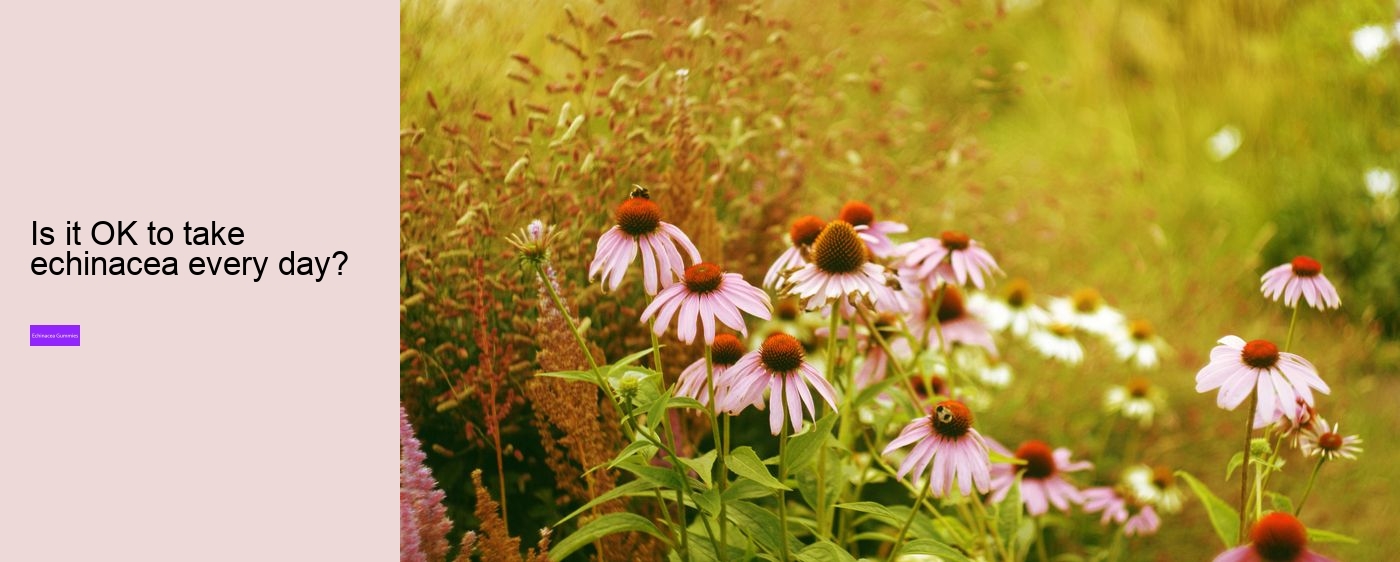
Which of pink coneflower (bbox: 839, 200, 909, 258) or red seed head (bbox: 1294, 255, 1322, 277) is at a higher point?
pink coneflower (bbox: 839, 200, 909, 258)

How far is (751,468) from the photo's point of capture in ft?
4.25

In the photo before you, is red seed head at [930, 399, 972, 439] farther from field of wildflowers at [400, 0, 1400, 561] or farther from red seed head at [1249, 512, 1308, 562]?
red seed head at [1249, 512, 1308, 562]

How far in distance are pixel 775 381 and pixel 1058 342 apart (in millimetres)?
1524

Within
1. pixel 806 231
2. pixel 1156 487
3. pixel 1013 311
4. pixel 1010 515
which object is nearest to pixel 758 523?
pixel 806 231

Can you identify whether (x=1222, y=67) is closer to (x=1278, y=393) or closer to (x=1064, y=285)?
(x=1064, y=285)

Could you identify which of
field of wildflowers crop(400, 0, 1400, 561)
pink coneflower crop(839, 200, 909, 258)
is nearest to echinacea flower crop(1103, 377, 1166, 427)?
field of wildflowers crop(400, 0, 1400, 561)

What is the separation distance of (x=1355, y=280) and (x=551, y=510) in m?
3.25

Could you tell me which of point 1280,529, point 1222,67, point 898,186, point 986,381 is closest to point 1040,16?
point 1222,67

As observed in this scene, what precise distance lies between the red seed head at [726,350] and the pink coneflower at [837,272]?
0.11 m

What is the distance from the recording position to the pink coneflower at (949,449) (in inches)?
53.9

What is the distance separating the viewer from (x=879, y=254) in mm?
1643

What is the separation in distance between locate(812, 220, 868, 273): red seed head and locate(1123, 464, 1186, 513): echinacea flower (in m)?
1.10

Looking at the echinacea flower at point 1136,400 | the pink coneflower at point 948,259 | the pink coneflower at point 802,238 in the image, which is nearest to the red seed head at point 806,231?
the pink coneflower at point 802,238

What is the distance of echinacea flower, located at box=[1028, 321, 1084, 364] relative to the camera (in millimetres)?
2625
